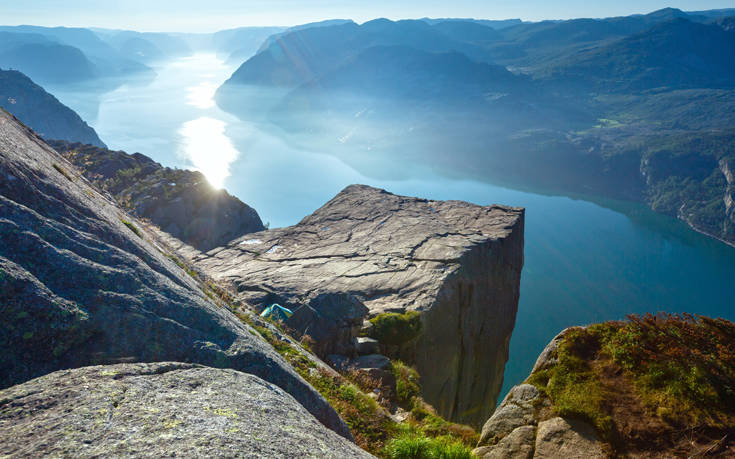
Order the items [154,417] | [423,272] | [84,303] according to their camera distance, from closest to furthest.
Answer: [154,417]
[84,303]
[423,272]

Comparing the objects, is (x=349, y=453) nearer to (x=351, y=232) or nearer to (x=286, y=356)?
(x=286, y=356)

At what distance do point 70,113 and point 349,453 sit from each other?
18143 cm

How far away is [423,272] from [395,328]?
5.63 meters

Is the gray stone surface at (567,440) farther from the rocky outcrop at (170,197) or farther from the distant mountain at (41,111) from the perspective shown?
the distant mountain at (41,111)

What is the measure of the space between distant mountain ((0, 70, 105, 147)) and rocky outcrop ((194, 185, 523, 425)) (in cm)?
14942

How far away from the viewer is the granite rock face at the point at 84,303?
4723 mm

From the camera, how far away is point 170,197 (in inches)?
1166

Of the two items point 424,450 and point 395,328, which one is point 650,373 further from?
point 395,328

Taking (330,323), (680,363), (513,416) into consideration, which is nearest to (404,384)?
(330,323)

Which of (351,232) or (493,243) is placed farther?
(351,232)

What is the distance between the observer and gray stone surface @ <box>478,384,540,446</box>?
315 inches

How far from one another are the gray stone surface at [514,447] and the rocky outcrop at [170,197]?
81.2 ft

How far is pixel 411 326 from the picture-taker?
49.8 feet

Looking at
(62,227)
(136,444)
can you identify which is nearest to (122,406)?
(136,444)
